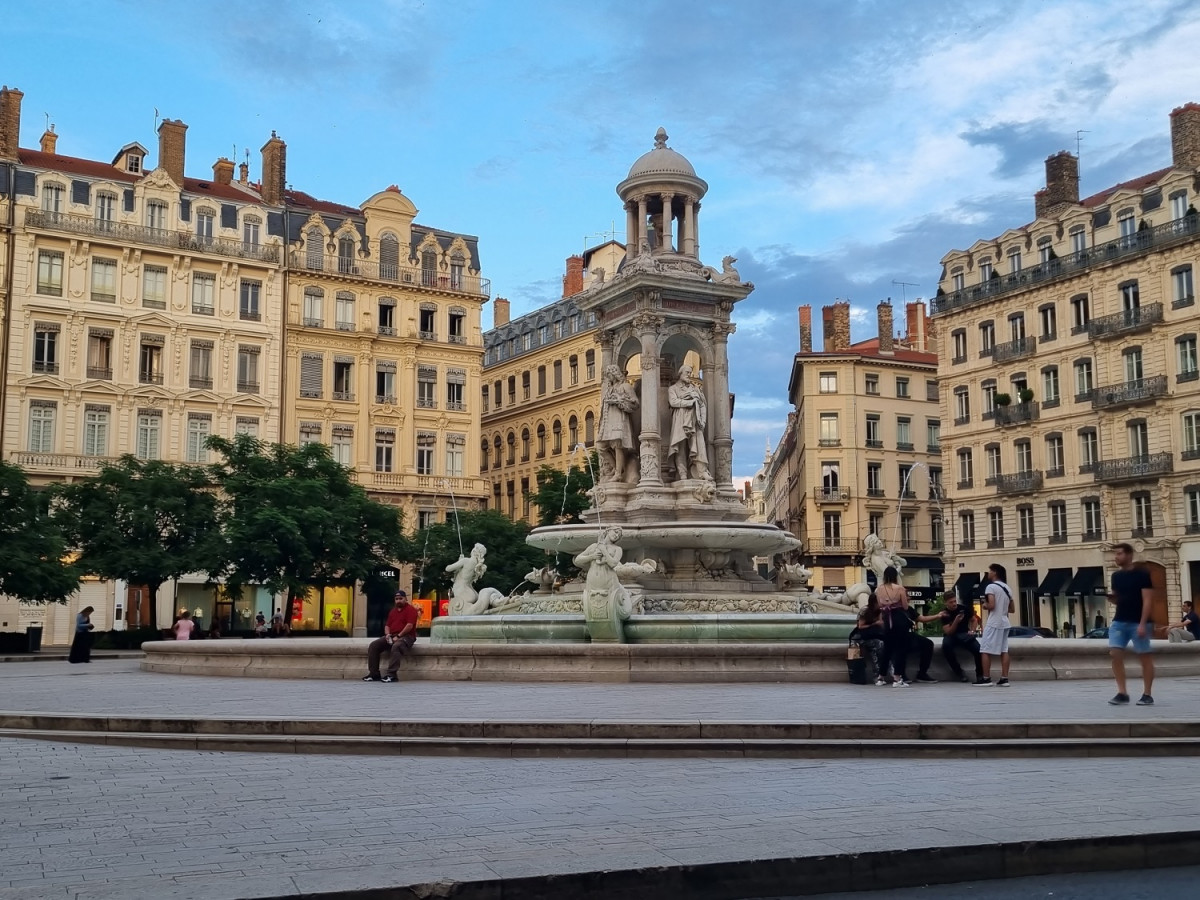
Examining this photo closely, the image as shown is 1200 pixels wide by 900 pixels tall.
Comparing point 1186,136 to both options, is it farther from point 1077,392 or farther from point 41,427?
point 41,427

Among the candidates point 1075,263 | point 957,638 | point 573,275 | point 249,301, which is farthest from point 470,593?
point 573,275

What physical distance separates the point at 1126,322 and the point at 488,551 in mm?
28058

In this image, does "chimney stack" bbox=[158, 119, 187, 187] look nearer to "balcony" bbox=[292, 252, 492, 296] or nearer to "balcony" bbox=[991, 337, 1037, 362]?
"balcony" bbox=[292, 252, 492, 296]

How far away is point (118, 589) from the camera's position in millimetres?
54250

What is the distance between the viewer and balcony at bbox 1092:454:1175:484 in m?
51.7

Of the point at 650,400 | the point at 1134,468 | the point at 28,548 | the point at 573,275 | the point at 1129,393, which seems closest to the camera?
the point at 650,400

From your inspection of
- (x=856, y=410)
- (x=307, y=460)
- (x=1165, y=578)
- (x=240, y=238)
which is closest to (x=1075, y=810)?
(x=307, y=460)

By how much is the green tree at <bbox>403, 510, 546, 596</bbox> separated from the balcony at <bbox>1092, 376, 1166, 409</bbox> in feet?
79.9

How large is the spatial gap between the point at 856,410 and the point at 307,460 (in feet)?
122

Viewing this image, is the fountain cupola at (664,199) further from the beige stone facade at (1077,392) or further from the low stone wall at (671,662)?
the beige stone facade at (1077,392)

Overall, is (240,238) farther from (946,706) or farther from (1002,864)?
(1002,864)

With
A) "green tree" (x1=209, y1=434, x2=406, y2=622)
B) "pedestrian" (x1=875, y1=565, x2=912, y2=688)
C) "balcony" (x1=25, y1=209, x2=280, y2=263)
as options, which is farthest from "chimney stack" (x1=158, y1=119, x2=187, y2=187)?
"pedestrian" (x1=875, y1=565, x2=912, y2=688)

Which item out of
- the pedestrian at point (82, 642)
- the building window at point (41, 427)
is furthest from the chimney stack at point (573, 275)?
the pedestrian at point (82, 642)

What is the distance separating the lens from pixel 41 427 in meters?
54.0
